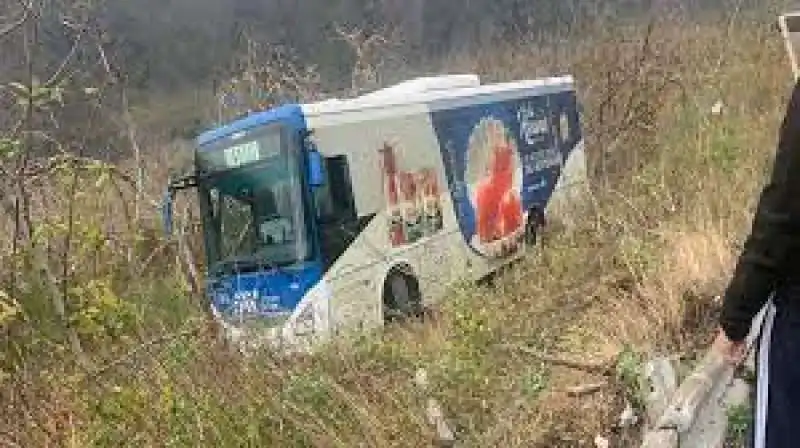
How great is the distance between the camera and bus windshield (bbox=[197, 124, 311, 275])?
9727 mm

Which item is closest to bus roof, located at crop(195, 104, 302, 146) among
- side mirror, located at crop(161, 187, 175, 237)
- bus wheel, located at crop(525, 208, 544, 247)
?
side mirror, located at crop(161, 187, 175, 237)

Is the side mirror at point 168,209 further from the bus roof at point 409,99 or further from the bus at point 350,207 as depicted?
the bus roof at point 409,99

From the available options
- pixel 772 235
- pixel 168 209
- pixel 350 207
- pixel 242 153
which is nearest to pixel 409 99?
pixel 350 207

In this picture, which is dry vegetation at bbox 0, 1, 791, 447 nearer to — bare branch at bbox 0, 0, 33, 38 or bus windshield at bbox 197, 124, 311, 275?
bus windshield at bbox 197, 124, 311, 275

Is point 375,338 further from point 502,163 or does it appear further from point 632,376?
point 502,163

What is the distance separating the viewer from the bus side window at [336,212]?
9.77 meters

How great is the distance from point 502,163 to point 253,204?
3.99 meters

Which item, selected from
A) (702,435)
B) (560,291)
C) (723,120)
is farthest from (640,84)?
(702,435)

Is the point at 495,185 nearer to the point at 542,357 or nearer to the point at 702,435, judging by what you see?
the point at 542,357

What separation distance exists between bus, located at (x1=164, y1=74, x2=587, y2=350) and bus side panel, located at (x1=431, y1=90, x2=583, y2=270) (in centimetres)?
3

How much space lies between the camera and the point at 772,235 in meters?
2.56

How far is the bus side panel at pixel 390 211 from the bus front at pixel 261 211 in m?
0.30

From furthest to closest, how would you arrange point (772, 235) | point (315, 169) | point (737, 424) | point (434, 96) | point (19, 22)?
point (434, 96) → point (315, 169) → point (19, 22) → point (737, 424) → point (772, 235)

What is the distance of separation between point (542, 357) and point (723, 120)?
7.62 m
